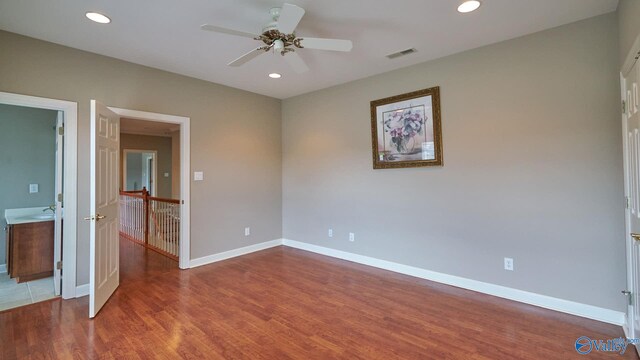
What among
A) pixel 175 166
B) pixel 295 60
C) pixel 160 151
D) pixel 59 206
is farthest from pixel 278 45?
pixel 160 151

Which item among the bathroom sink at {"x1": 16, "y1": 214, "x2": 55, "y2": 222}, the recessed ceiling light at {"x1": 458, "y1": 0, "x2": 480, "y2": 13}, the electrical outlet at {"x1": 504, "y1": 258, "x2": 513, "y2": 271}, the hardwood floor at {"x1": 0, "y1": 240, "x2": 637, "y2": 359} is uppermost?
the recessed ceiling light at {"x1": 458, "y1": 0, "x2": 480, "y2": 13}

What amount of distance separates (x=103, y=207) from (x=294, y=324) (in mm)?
2219

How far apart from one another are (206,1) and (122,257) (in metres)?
4.15

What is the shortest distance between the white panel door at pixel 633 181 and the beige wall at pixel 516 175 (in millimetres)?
263

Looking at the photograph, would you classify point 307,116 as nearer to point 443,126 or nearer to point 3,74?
point 443,126

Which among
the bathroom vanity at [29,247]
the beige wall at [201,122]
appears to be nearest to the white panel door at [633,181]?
the beige wall at [201,122]

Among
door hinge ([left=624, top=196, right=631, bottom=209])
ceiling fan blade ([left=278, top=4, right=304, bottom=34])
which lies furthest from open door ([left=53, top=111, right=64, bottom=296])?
door hinge ([left=624, top=196, right=631, bottom=209])

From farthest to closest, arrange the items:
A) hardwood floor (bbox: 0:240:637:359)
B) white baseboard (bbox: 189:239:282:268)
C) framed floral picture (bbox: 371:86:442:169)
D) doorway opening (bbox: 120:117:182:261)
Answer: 1. doorway opening (bbox: 120:117:182:261)
2. white baseboard (bbox: 189:239:282:268)
3. framed floral picture (bbox: 371:86:442:169)
4. hardwood floor (bbox: 0:240:637:359)

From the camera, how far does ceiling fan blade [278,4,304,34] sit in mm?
1963

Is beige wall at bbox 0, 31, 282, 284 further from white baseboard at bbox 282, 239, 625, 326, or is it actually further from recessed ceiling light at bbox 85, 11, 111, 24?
white baseboard at bbox 282, 239, 625, 326

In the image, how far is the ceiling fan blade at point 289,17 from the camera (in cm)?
196

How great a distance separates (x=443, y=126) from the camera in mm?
3414

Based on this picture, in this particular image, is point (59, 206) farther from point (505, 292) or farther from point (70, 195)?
point (505, 292)

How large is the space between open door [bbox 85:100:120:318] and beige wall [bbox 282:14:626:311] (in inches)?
117
